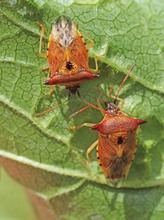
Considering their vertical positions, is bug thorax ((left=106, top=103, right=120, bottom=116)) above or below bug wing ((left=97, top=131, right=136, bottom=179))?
above

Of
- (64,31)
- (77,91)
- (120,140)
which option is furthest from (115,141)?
(64,31)

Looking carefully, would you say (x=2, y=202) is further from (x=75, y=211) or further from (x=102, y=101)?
(x=102, y=101)

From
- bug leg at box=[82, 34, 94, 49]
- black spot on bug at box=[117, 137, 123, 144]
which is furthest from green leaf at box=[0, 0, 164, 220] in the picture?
black spot on bug at box=[117, 137, 123, 144]

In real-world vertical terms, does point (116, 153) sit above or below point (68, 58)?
below

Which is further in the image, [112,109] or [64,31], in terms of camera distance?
[112,109]

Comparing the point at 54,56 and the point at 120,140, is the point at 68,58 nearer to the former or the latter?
the point at 54,56

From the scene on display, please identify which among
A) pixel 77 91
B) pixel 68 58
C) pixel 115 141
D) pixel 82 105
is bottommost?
pixel 115 141

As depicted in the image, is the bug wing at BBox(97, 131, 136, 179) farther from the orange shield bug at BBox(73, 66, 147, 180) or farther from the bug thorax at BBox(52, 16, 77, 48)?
the bug thorax at BBox(52, 16, 77, 48)
